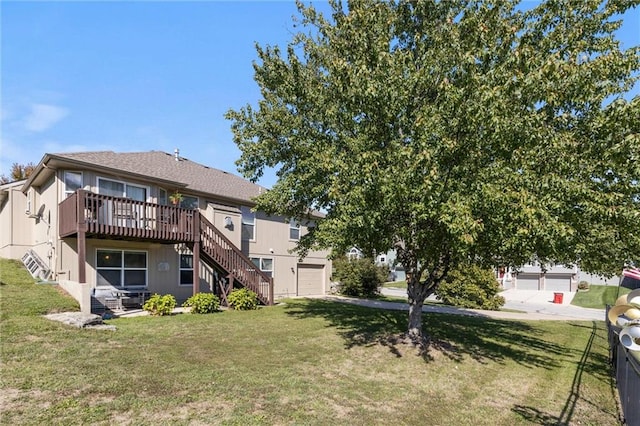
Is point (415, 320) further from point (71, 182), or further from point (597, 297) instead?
point (597, 297)

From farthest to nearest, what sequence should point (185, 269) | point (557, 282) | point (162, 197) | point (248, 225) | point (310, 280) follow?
point (557, 282) → point (310, 280) → point (248, 225) → point (185, 269) → point (162, 197)

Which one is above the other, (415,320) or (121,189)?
(121,189)

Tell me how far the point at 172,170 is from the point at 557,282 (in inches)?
1471

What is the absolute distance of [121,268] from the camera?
14.3m

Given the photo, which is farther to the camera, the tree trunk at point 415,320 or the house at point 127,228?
the house at point 127,228

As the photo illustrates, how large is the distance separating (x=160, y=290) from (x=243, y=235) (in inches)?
211

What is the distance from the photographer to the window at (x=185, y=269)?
16278 millimetres

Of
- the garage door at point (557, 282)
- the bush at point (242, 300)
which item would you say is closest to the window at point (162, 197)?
the bush at point (242, 300)

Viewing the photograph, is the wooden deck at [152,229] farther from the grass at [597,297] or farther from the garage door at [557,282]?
the garage door at [557,282]

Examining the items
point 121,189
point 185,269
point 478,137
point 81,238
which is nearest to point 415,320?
point 478,137

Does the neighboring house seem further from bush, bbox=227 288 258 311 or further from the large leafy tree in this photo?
the large leafy tree

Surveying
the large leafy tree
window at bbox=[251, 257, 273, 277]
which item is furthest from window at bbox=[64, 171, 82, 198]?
window at bbox=[251, 257, 273, 277]

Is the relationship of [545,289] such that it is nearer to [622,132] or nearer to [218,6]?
[622,132]

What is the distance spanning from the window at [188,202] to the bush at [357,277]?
12807 mm
